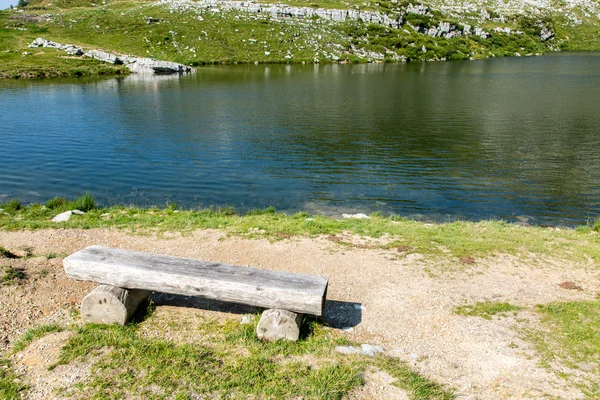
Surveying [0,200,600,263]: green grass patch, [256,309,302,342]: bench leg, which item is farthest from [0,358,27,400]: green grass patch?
[0,200,600,263]: green grass patch

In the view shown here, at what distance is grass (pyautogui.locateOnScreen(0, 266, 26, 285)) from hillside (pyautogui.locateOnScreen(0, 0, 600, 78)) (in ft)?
283

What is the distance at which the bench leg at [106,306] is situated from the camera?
995 centimetres

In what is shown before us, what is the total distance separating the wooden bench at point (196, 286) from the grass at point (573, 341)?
5259 millimetres

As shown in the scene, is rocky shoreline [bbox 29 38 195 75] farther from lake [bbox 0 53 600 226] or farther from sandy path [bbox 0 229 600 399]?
sandy path [bbox 0 229 600 399]

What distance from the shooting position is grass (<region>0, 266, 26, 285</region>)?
11375 millimetres

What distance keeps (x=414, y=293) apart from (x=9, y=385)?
9.99 m

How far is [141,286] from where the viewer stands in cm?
1012

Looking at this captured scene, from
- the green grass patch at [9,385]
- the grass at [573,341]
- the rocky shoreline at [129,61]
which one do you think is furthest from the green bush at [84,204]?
the rocky shoreline at [129,61]

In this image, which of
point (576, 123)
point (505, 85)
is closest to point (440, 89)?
point (505, 85)

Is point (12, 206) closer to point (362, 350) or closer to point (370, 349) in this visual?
point (362, 350)

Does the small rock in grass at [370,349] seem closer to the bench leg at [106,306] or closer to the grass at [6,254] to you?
the bench leg at [106,306]

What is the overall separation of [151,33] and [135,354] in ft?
414

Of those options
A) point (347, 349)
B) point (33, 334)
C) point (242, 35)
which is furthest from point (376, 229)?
point (242, 35)

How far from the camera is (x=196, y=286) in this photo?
9.92m
